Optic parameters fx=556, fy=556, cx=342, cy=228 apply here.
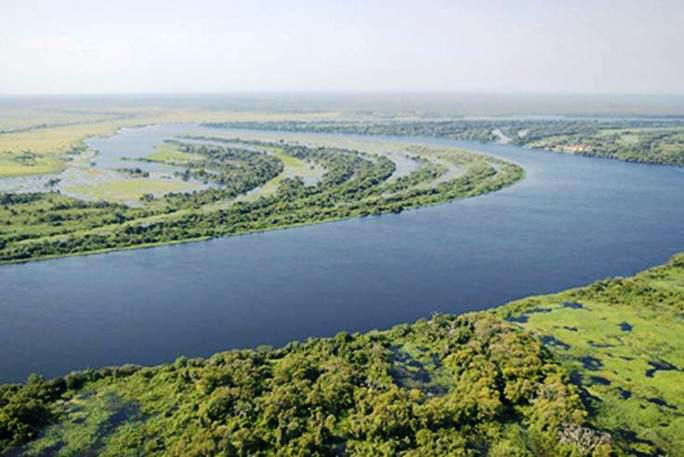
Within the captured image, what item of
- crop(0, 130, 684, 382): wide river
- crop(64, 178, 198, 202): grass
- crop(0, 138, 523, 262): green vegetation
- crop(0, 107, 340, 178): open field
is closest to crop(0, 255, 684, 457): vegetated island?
crop(0, 130, 684, 382): wide river

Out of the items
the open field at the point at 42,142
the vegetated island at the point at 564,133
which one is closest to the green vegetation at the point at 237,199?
the open field at the point at 42,142

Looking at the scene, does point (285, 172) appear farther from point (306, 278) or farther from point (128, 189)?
point (306, 278)

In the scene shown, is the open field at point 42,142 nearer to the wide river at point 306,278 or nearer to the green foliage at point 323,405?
the wide river at point 306,278

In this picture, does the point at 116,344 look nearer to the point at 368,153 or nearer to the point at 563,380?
the point at 563,380

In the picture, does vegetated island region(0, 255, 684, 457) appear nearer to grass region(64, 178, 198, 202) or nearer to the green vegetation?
the green vegetation

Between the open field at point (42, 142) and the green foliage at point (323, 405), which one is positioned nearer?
the green foliage at point (323, 405)

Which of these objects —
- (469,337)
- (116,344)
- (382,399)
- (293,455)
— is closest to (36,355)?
(116,344)
